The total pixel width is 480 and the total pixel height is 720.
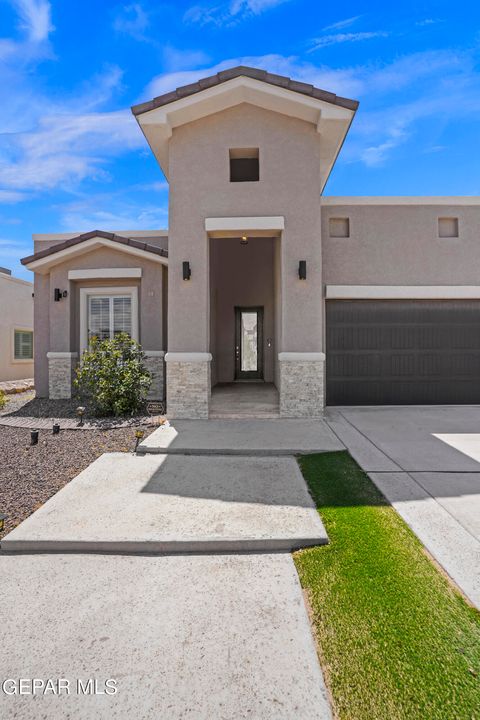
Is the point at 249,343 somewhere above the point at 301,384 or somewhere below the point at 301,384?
above

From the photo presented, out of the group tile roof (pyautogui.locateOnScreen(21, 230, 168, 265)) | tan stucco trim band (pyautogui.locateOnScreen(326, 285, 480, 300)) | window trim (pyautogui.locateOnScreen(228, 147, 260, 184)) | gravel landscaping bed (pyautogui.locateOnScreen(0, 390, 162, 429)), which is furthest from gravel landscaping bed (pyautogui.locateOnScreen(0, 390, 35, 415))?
tan stucco trim band (pyautogui.locateOnScreen(326, 285, 480, 300))

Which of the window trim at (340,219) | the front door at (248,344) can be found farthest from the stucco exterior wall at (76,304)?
the window trim at (340,219)

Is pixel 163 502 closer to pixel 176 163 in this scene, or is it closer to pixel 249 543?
pixel 249 543

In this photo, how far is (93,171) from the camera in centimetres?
1455

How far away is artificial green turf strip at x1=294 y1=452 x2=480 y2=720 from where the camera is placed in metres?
1.97

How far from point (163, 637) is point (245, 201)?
782 cm

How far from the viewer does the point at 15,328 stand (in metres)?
17.1

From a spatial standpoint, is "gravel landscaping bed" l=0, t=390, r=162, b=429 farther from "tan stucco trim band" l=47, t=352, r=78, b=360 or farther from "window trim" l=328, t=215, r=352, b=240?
"window trim" l=328, t=215, r=352, b=240

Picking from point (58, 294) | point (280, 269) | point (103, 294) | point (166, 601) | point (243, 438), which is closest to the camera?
point (166, 601)

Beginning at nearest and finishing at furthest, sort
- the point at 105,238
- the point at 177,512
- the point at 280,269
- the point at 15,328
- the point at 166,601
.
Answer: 1. the point at 166,601
2. the point at 177,512
3. the point at 280,269
4. the point at 105,238
5. the point at 15,328

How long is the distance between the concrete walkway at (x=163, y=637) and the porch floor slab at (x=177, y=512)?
0.49 feet

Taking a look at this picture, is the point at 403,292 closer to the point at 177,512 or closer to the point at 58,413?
the point at 177,512

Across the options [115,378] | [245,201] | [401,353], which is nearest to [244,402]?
[115,378]

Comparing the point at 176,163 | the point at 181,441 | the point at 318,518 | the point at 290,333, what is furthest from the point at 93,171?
the point at 318,518
